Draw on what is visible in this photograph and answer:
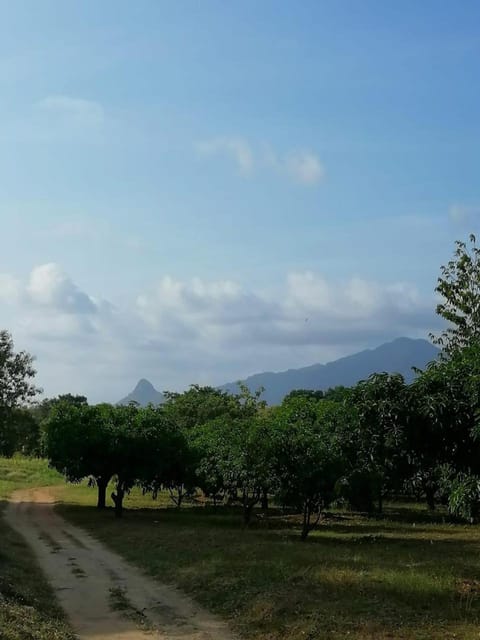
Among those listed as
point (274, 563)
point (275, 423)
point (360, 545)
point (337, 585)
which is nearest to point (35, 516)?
point (275, 423)

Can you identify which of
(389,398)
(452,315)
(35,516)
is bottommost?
(35,516)

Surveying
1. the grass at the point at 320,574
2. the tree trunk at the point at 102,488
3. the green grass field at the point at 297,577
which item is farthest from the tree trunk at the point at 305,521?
the tree trunk at the point at 102,488

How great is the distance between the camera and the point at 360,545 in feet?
81.7

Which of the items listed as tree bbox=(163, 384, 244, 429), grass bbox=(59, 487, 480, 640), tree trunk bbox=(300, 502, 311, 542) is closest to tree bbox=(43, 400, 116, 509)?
grass bbox=(59, 487, 480, 640)

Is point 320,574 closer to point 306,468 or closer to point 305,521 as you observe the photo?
point 306,468

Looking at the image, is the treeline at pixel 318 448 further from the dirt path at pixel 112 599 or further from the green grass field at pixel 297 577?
the dirt path at pixel 112 599

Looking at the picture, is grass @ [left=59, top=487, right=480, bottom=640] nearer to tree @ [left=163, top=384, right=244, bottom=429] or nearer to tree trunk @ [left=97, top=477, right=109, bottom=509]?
tree trunk @ [left=97, top=477, right=109, bottom=509]

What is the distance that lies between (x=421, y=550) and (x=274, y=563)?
7536 millimetres

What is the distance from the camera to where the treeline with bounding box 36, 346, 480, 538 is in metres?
14.6

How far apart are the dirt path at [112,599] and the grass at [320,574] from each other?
549 mm

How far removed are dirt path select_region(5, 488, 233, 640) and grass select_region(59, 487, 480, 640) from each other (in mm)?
549

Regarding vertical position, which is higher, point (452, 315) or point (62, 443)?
point (452, 315)

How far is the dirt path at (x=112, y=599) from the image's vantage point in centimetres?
1238

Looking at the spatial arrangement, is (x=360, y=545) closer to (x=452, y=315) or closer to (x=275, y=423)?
(x=275, y=423)
